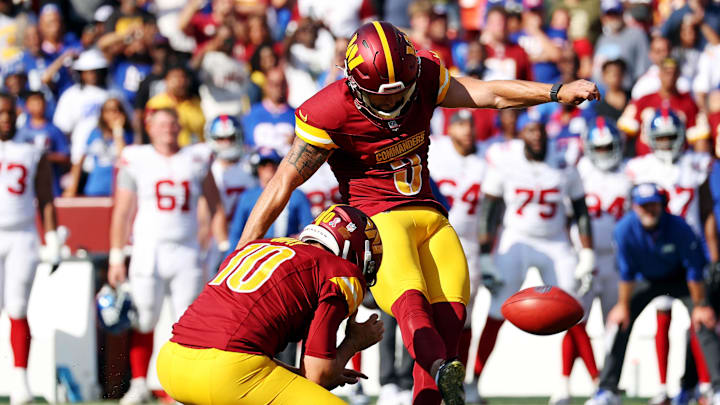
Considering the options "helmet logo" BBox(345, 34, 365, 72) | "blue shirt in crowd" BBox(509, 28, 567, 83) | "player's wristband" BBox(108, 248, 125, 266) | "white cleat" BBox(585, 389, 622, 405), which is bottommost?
"white cleat" BBox(585, 389, 622, 405)

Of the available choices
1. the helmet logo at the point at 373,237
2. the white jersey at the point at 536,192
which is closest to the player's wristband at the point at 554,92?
the helmet logo at the point at 373,237

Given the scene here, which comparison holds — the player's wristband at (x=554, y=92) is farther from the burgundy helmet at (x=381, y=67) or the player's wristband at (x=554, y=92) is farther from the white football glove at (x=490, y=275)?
the white football glove at (x=490, y=275)

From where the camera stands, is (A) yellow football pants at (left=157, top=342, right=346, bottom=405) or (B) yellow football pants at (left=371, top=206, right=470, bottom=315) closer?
(A) yellow football pants at (left=157, top=342, right=346, bottom=405)

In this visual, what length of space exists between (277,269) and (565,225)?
445 cm

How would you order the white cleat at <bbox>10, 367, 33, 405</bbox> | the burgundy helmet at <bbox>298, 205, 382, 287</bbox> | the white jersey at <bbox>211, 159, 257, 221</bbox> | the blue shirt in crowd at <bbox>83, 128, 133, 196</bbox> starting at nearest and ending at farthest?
the burgundy helmet at <bbox>298, 205, 382, 287</bbox> → the white cleat at <bbox>10, 367, 33, 405</bbox> → the white jersey at <bbox>211, 159, 257, 221</bbox> → the blue shirt in crowd at <bbox>83, 128, 133, 196</bbox>

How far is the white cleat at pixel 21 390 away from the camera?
26.4 feet

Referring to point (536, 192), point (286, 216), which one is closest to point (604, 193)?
point (536, 192)

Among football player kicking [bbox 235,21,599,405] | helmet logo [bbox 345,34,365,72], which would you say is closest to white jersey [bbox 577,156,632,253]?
football player kicking [bbox 235,21,599,405]

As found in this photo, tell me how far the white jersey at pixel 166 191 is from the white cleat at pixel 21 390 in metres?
1.13

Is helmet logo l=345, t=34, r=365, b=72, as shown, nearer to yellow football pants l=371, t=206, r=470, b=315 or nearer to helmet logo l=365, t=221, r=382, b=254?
yellow football pants l=371, t=206, r=470, b=315

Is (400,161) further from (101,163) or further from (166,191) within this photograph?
(101,163)

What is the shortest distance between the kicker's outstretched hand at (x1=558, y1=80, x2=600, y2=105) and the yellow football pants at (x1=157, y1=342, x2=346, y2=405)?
1728 mm

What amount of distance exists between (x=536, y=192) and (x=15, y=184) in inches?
136

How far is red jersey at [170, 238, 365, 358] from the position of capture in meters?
4.30
